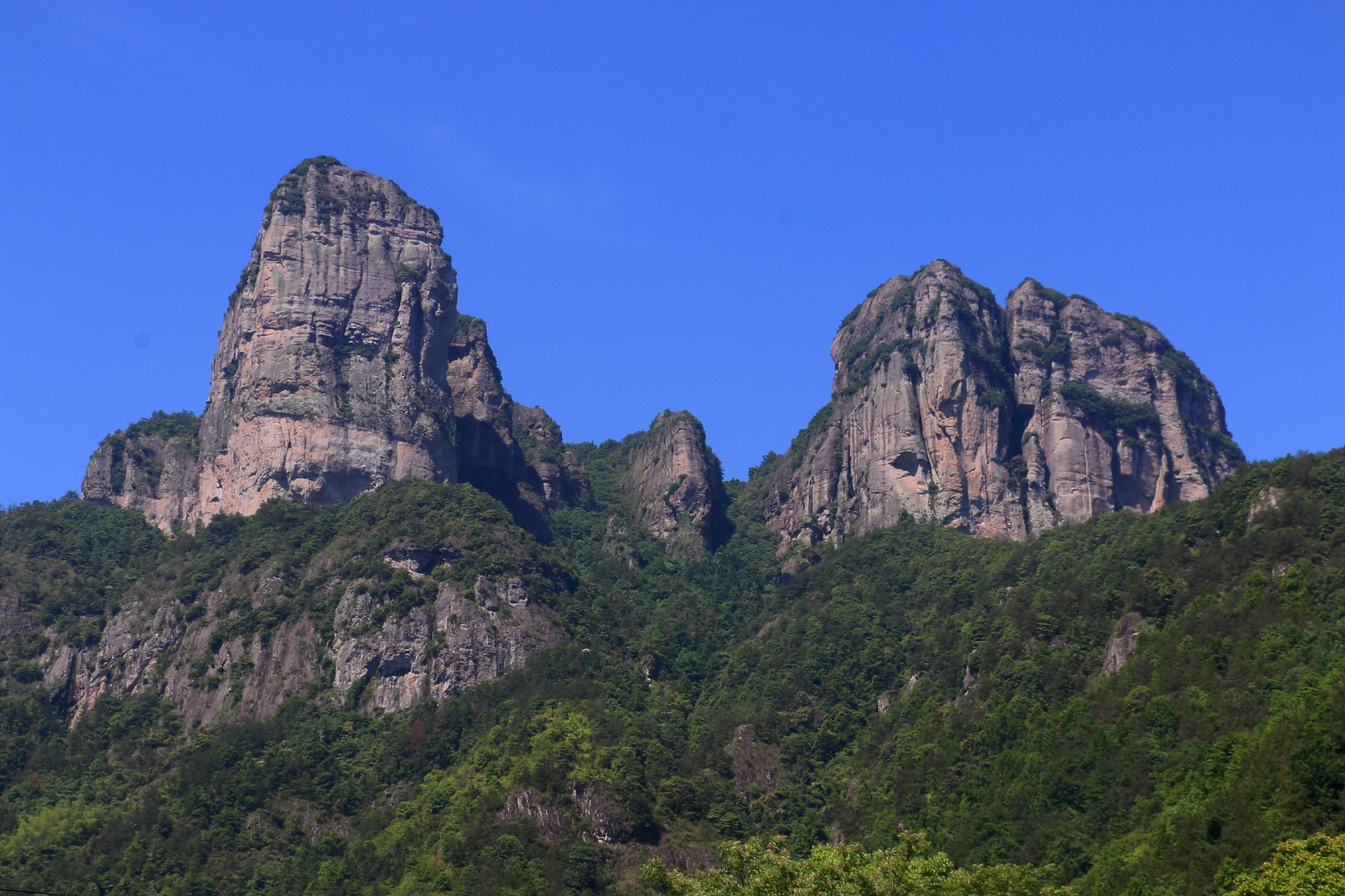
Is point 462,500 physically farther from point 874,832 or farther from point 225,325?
point 874,832

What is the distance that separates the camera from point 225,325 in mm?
178500

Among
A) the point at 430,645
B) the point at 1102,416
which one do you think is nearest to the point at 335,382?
the point at 430,645

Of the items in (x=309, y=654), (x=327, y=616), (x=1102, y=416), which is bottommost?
(x=309, y=654)

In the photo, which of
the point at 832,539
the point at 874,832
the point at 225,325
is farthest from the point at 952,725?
the point at 225,325

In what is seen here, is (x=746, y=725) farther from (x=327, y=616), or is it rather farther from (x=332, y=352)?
(x=332, y=352)

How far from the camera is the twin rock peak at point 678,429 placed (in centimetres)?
16588

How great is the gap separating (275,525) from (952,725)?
6621cm

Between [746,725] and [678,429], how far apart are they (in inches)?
2632

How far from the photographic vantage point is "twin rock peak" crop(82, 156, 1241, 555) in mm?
165875

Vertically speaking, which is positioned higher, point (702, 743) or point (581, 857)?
point (702, 743)

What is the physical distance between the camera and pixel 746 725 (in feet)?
440

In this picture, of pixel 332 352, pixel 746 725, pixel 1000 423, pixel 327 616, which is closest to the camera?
pixel 746 725

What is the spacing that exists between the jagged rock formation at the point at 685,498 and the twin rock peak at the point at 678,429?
14.2 inches

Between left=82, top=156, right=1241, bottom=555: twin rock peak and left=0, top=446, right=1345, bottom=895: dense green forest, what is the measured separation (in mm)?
7441
